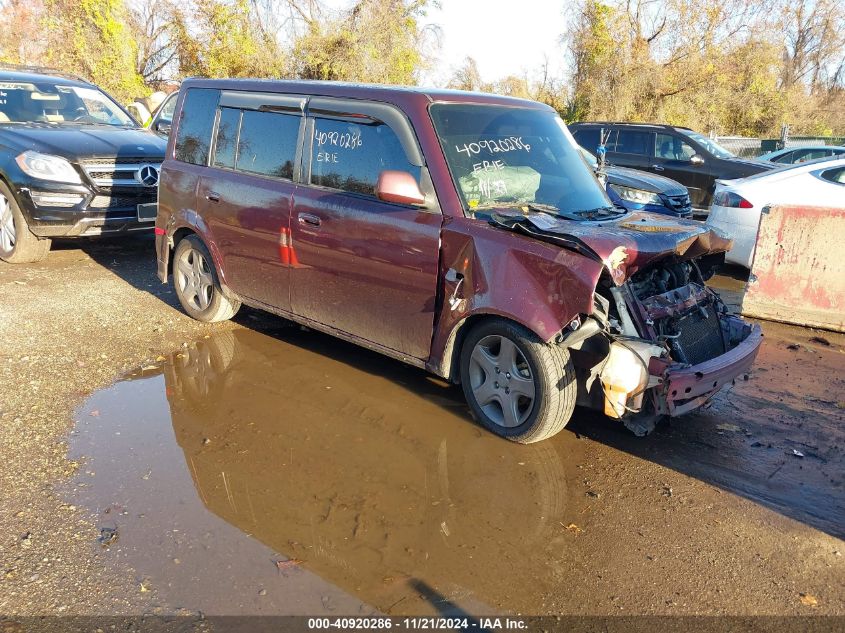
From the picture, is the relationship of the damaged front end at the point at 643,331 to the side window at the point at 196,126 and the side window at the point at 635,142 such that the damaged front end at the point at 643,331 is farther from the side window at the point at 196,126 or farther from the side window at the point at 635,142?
the side window at the point at 635,142

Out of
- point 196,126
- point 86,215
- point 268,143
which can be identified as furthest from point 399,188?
point 86,215

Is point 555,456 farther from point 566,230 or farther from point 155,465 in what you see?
point 155,465

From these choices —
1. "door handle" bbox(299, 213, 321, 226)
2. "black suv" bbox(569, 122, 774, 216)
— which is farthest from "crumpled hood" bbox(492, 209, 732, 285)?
"black suv" bbox(569, 122, 774, 216)

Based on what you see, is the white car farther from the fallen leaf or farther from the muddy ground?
the fallen leaf

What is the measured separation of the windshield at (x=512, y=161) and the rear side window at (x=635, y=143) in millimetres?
8116

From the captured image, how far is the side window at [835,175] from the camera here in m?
7.79

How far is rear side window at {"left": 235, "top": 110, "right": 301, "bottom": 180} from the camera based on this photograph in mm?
5016

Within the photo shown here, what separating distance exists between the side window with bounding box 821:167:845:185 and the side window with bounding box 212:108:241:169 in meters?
6.53

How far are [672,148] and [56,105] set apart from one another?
9.66 m

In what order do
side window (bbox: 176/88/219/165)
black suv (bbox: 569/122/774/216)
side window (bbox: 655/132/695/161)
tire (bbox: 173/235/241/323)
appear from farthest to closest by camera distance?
side window (bbox: 655/132/695/161)
black suv (bbox: 569/122/774/216)
tire (bbox: 173/235/241/323)
side window (bbox: 176/88/219/165)

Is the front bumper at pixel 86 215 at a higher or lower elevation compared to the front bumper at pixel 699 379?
higher

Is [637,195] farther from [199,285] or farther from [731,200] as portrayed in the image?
[199,285]

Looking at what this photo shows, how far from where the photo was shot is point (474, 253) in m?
4.00

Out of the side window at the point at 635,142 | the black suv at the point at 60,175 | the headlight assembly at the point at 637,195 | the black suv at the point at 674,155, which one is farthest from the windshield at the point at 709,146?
the black suv at the point at 60,175
